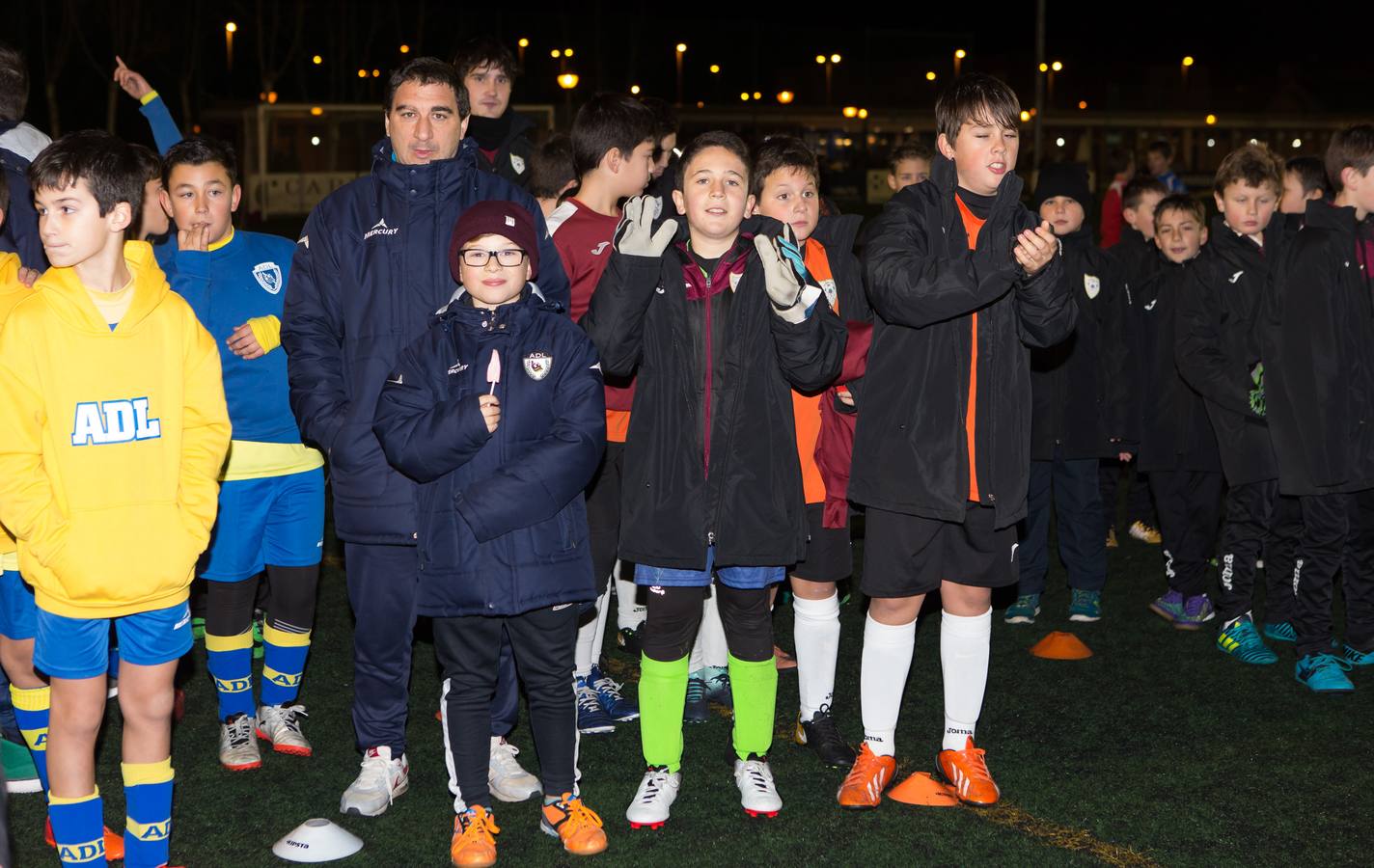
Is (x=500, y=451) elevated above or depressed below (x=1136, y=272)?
below

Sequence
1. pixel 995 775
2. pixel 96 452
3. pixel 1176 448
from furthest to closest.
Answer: pixel 1176 448 → pixel 995 775 → pixel 96 452

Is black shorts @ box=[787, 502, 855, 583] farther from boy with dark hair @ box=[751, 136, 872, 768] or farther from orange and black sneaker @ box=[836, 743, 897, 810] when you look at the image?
orange and black sneaker @ box=[836, 743, 897, 810]

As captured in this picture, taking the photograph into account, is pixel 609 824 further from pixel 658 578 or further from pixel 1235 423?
pixel 1235 423

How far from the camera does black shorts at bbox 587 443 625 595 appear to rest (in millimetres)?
4680

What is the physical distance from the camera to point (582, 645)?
5.10m

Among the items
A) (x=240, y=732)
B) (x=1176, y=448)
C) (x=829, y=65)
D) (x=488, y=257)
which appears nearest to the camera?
(x=488, y=257)

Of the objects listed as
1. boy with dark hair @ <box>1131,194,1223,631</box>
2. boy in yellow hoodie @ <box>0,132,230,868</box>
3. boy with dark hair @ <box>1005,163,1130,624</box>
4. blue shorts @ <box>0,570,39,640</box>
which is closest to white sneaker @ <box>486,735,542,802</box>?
boy in yellow hoodie @ <box>0,132,230,868</box>

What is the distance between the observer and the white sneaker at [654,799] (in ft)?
13.3

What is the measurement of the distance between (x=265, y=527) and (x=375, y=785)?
991mm

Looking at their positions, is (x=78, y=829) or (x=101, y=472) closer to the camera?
(x=101, y=472)

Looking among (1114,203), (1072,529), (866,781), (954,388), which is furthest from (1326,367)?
(1114,203)

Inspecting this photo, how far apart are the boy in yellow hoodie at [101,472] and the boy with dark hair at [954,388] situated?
76.9 inches

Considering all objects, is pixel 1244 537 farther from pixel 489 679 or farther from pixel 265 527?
pixel 265 527

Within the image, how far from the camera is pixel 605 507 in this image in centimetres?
470
